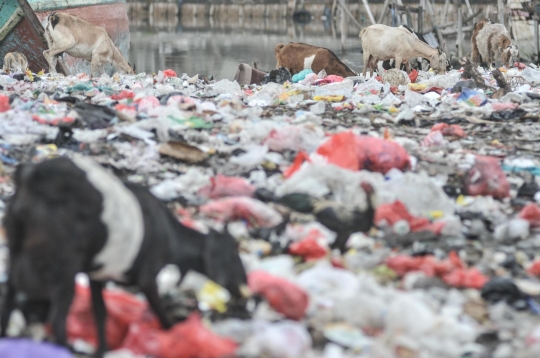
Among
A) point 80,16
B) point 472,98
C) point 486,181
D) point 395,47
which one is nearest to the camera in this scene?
point 486,181

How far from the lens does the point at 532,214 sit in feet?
11.4

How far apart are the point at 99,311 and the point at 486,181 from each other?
253cm

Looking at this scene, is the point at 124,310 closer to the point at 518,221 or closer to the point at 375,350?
the point at 375,350

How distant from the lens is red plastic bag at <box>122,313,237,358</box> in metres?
2.06

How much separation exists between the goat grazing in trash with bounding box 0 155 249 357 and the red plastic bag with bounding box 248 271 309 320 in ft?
1.29

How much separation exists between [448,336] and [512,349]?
0.20m

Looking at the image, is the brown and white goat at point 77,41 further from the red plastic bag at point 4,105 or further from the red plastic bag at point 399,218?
the red plastic bag at point 399,218

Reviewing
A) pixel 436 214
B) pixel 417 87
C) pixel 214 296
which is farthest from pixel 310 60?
pixel 214 296

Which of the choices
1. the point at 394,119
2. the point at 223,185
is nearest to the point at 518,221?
the point at 223,185

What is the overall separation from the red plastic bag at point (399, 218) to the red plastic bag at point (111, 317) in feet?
4.63

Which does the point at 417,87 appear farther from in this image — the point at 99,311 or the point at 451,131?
the point at 99,311

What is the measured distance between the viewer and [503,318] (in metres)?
2.49

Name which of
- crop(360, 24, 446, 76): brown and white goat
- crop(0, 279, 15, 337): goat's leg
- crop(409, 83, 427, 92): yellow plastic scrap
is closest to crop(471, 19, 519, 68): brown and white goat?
crop(360, 24, 446, 76): brown and white goat

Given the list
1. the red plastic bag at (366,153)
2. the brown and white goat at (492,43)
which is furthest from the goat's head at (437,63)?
the red plastic bag at (366,153)
